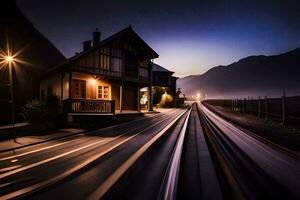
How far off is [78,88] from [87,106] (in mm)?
3003

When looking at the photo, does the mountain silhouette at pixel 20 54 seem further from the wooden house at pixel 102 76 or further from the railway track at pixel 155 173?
the railway track at pixel 155 173

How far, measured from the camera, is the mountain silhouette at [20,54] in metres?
13.7

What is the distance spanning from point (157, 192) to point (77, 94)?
1564 cm

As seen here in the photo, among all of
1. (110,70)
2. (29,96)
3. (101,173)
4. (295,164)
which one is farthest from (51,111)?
(295,164)

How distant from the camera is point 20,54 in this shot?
1802cm

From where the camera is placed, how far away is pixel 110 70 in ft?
64.3

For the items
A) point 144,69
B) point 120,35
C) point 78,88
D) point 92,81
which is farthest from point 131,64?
point 78,88

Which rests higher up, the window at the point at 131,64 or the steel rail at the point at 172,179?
the window at the point at 131,64

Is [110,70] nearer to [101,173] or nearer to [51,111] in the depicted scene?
[51,111]

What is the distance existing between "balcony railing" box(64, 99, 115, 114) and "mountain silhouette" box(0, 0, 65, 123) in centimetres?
405

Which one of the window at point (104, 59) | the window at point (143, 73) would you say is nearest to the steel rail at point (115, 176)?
the window at point (104, 59)

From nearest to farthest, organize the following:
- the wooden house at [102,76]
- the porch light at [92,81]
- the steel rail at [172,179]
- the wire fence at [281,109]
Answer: the steel rail at [172,179], the wire fence at [281,109], the wooden house at [102,76], the porch light at [92,81]

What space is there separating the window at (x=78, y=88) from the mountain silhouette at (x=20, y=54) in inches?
170

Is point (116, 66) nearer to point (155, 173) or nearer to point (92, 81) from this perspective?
point (92, 81)
